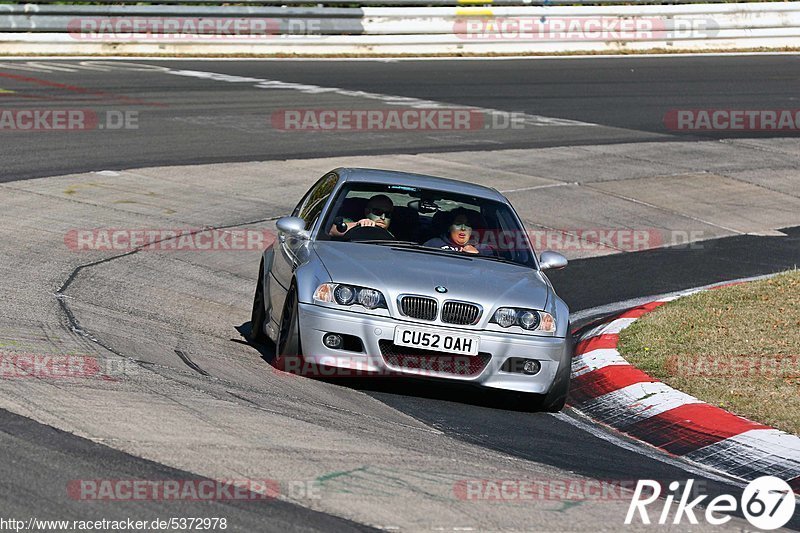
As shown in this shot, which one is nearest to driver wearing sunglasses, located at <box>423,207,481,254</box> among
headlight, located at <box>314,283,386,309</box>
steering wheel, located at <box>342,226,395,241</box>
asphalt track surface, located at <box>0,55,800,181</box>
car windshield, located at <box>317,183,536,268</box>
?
car windshield, located at <box>317,183,536,268</box>

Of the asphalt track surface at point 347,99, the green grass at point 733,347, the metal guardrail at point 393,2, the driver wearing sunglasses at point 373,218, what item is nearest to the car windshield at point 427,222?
the driver wearing sunglasses at point 373,218

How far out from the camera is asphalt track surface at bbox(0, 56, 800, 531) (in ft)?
17.8

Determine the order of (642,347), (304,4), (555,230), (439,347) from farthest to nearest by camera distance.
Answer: (304,4), (555,230), (642,347), (439,347)

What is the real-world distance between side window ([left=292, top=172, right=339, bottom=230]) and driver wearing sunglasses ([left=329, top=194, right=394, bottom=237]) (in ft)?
0.77

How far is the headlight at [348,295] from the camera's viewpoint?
→ 789 cm

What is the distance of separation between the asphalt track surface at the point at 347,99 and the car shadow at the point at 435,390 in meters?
7.41

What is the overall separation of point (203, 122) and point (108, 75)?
4.43m

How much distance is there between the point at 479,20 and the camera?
28219 mm

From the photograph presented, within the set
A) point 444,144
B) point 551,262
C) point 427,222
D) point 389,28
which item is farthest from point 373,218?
point 389,28

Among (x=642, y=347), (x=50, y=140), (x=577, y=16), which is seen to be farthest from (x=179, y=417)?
(x=577, y=16)

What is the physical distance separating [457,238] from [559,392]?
151cm

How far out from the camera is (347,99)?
21219 mm

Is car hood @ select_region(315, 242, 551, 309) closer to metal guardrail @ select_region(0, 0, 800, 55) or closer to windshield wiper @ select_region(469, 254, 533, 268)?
windshield wiper @ select_region(469, 254, 533, 268)

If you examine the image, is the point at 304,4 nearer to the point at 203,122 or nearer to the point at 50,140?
the point at 203,122
